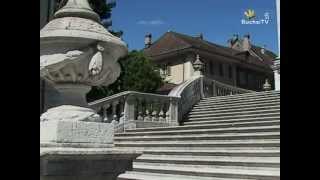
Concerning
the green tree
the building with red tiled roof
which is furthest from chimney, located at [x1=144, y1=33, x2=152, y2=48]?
the green tree

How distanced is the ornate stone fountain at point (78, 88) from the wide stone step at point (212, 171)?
331cm

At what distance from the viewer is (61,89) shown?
409 centimetres

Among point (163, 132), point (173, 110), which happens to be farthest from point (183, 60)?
point (163, 132)

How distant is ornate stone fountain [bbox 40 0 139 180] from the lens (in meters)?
3.65

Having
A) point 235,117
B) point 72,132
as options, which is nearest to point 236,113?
point 235,117

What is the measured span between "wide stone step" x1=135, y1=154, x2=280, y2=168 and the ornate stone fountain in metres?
3.99

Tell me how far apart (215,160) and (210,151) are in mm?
546

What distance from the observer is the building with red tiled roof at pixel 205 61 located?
47.7 meters

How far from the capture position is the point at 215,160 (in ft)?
27.1

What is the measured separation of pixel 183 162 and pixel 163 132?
2.78 m

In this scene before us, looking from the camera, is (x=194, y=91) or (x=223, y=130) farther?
(x=194, y=91)

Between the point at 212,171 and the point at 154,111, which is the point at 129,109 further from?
the point at 212,171
